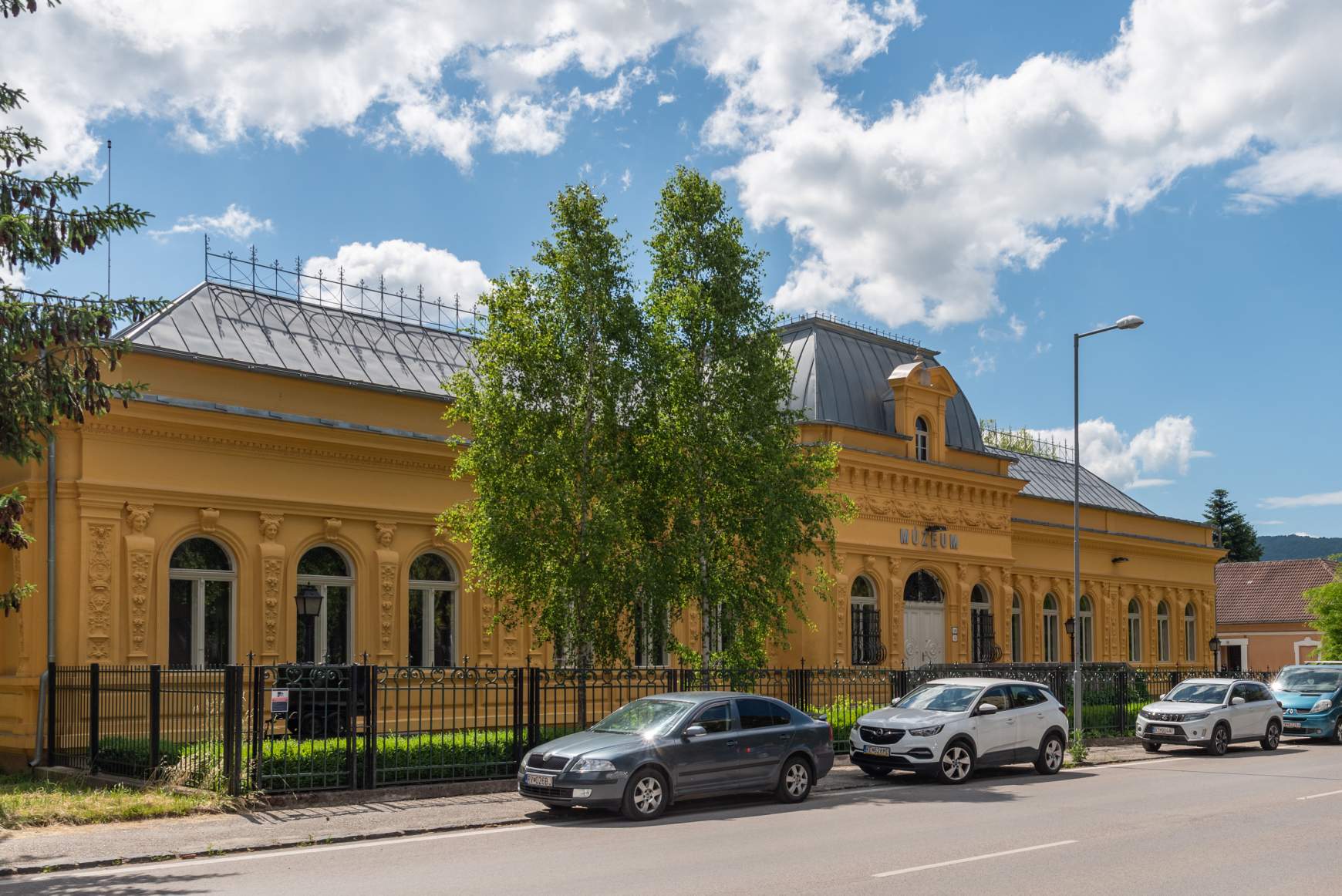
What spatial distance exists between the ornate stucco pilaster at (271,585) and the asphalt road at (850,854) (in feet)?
34.3

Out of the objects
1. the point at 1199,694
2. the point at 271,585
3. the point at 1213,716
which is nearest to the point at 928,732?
the point at 1213,716

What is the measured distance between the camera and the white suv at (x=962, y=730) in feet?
65.9

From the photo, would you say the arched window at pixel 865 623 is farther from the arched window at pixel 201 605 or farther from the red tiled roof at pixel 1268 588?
the red tiled roof at pixel 1268 588

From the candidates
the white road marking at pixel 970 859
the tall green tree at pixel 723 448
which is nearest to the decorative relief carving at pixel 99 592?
the tall green tree at pixel 723 448

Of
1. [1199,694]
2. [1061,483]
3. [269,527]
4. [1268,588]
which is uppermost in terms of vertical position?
[1061,483]

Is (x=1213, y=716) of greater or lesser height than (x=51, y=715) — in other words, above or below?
below

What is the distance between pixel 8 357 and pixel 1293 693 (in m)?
29.0

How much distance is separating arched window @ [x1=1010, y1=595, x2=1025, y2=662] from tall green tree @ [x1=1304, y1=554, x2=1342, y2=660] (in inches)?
663

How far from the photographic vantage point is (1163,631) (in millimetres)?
51500

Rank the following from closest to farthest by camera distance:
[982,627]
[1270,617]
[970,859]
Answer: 1. [970,859]
2. [982,627]
3. [1270,617]

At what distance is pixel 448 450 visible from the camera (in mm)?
27328

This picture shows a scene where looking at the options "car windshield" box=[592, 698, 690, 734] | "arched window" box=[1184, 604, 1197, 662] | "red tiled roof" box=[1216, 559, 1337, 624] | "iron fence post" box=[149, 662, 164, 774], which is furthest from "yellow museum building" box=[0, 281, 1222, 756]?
"red tiled roof" box=[1216, 559, 1337, 624]

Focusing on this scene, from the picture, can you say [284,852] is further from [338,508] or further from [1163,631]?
[1163,631]

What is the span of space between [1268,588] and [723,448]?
58.0 metres
